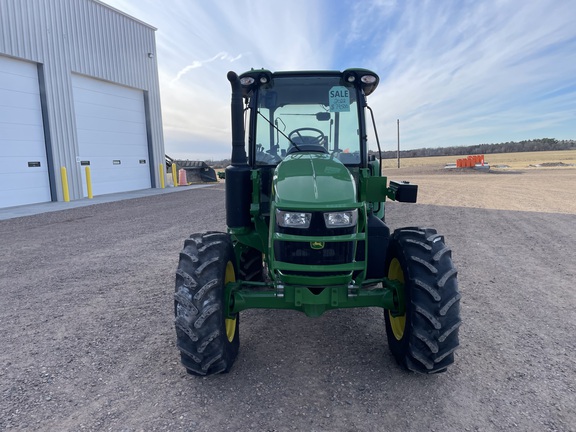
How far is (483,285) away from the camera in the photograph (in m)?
5.07

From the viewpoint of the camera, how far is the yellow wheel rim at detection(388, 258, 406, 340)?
3.21 meters

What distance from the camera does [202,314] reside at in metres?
2.84

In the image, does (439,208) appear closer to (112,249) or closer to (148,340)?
(112,249)

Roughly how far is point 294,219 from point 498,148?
8245 centimetres

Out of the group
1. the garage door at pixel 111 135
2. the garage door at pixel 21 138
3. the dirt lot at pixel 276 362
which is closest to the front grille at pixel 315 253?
the dirt lot at pixel 276 362

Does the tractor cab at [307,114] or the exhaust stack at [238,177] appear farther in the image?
the tractor cab at [307,114]

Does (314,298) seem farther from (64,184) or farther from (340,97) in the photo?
(64,184)

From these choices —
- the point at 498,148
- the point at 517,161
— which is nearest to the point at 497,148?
the point at 498,148

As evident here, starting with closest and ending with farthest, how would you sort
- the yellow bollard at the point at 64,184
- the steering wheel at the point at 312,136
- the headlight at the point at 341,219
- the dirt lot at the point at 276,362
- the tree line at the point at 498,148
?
the dirt lot at the point at 276,362 → the headlight at the point at 341,219 → the steering wheel at the point at 312,136 → the yellow bollard at the point at 64,184 → the tree line at the point at 498,148

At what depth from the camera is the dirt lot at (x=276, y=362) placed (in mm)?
2572

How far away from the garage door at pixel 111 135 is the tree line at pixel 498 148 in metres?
50.5

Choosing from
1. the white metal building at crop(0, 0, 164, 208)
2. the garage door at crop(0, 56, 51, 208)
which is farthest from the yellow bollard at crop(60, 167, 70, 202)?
→ the garage door at crop(0, 56, 51, 208)

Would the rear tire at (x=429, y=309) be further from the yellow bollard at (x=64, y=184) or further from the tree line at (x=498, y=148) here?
the tree line at (x=498, y=148)

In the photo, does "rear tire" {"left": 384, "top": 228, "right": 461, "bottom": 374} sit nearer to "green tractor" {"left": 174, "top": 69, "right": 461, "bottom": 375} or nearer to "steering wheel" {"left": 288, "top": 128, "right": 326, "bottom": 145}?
"green tractor" {"left": 174, "top": 69, "right": 461, "bottom": 375}
